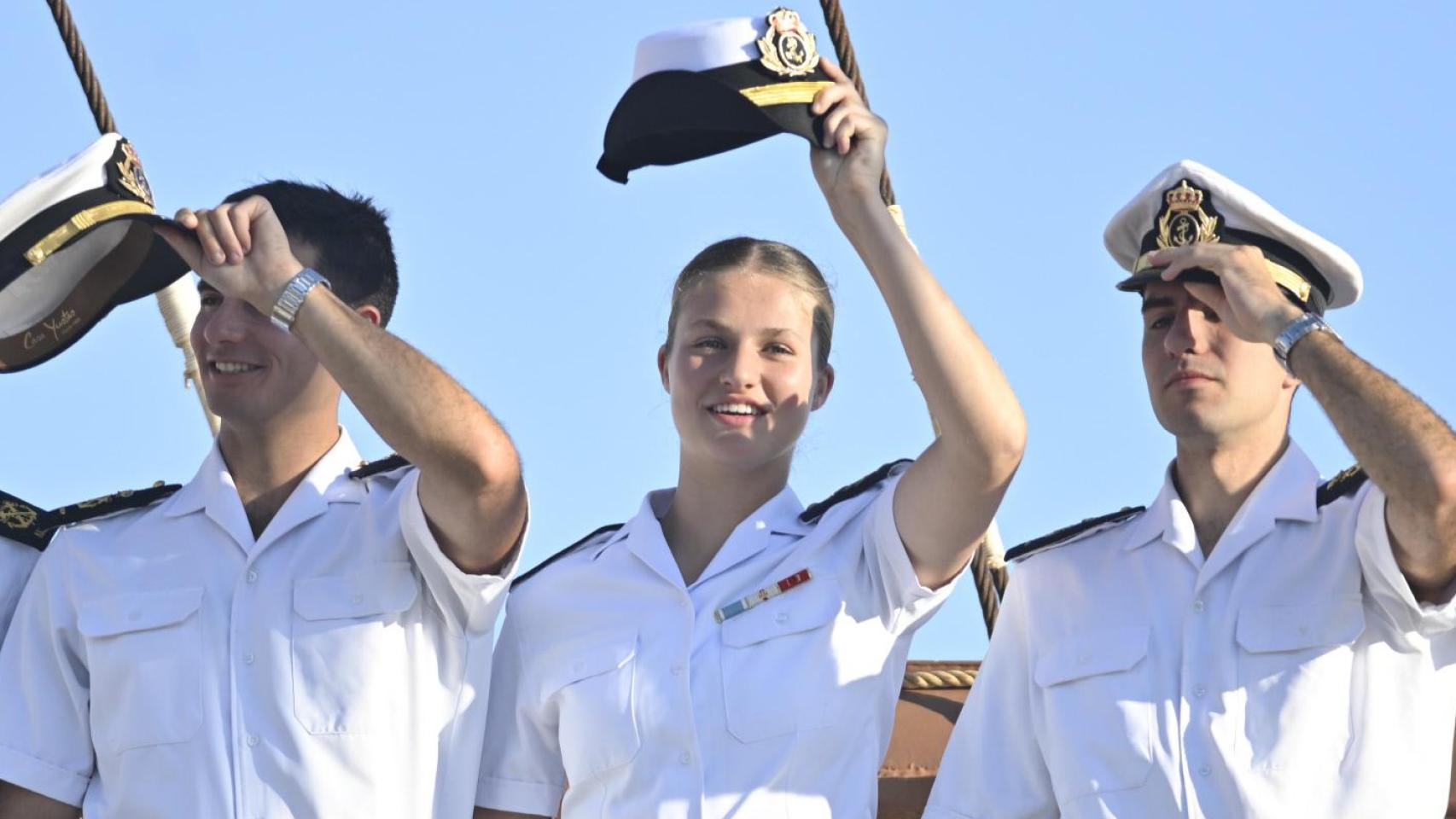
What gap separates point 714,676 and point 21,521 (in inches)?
60.2

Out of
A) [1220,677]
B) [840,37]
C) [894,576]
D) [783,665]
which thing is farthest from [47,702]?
[840,37]

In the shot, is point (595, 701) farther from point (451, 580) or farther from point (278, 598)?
point (278, 598)

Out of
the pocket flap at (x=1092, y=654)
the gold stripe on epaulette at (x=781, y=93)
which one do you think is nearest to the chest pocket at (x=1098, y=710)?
the pocket flap at (x=1092, y=654)

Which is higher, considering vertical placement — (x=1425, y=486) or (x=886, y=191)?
→ (x=886, y=191)

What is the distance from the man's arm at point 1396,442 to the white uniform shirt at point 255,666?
1.64 metres

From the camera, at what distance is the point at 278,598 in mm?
5223

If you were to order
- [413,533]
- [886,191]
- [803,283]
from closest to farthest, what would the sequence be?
[413,533], [803,283], [886,191]

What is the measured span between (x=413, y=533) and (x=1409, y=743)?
1987mm

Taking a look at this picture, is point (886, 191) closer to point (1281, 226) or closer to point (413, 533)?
point (1281, 226)

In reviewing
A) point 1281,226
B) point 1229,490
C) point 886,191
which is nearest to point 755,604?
point 1229,490

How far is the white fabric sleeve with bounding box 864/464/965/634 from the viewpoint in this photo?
16.8ft

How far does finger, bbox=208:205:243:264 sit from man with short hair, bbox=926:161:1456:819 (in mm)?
1797

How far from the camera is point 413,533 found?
203 inches

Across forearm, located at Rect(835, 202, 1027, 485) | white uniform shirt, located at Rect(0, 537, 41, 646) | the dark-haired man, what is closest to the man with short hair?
forearm, located at Rect(835, 202, 1027, 485)
